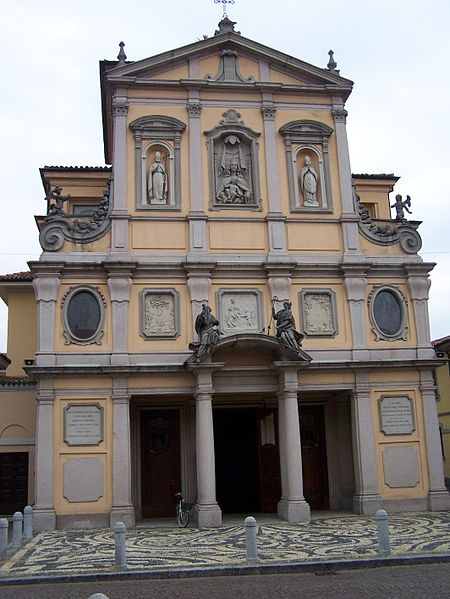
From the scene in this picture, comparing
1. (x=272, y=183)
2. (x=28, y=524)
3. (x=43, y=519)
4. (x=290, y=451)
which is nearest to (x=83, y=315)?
(x=43, y=519)

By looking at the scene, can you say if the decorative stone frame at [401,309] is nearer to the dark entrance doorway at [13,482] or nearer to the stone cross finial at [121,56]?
the stone cross finial at [121,56]

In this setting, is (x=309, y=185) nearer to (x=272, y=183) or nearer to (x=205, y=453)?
(x=272, y=183)

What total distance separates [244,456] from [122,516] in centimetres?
553

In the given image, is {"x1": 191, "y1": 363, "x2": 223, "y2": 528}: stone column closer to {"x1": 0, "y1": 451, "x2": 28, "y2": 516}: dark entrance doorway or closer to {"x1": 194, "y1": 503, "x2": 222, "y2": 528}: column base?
{"x1": 194, "y1": 503, "x2": 222, "y2": 528}: column base

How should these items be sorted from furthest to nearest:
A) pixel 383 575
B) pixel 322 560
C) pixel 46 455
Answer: pixel 46 455 → pixel 322 560 → pixel 383 575

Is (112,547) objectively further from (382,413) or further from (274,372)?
(382,413)

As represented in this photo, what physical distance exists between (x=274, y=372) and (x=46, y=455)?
694 cm

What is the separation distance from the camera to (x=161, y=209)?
2297 cm

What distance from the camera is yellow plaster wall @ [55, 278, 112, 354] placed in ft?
70.8

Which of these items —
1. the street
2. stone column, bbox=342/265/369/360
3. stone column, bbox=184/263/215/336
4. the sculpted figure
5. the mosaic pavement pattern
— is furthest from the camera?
stone column, bbox=342/265/369/360

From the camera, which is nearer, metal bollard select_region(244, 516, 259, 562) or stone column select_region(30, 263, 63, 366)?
metal bollard select_region(244, 516, 259, 562)

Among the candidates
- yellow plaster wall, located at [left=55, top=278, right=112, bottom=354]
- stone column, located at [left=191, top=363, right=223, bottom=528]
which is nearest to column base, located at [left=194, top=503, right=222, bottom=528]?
stone column, located at [left=191, top=363, right=223, bottom=528]

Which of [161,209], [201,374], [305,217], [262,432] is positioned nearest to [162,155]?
[161,209]

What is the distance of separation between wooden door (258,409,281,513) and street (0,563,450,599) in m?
10.1
